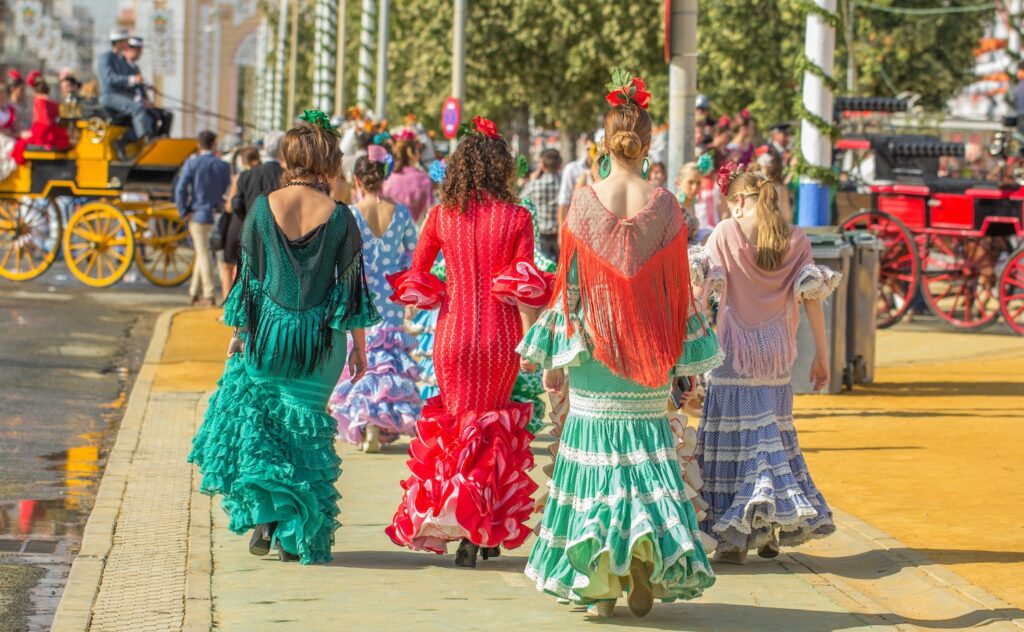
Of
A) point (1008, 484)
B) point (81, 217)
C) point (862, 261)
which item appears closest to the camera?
point (1008, 484)

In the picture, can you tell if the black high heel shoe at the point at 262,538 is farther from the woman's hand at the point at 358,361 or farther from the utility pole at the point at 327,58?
the utility pole at the point at 327,58

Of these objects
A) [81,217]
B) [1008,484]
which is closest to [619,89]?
[1008,484]

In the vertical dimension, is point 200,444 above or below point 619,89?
below

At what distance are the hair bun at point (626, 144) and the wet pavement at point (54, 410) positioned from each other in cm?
262

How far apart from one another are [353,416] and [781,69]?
26.3 meters

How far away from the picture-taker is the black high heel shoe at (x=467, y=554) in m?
7.57

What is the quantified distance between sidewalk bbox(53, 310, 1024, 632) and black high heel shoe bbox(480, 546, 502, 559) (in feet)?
0.27

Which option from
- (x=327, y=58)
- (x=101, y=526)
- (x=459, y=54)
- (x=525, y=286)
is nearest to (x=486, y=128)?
(x=525, y=286)

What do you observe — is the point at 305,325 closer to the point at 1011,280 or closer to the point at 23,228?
the point at 1011,280

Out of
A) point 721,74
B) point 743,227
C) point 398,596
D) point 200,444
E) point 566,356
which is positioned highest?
point 721,74

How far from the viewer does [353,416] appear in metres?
10.6

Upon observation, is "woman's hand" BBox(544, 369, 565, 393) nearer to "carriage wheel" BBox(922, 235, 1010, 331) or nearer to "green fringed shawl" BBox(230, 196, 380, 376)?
"green fringed shawl" BBox(230, 196, 380, 376)

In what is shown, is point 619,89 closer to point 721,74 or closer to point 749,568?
point 749,568

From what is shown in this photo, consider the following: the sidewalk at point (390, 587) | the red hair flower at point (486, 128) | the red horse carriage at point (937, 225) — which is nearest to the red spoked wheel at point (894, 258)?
the red horse carriage at point (937, 225)
